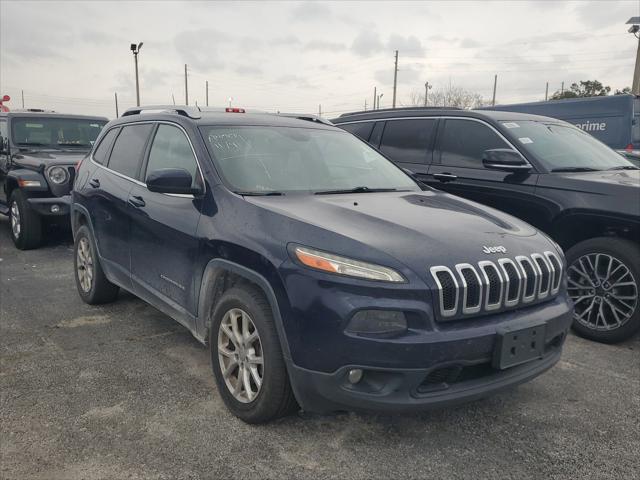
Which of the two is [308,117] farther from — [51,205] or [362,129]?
[51,205]

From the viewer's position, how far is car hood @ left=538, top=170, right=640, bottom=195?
13.7 ft

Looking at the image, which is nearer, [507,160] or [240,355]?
[240,355]

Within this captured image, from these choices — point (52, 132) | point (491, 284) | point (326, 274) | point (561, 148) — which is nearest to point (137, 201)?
point (326, 274)

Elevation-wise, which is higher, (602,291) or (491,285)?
(491,285)

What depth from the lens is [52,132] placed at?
316 inches

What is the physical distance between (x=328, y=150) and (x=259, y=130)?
20.4 inches

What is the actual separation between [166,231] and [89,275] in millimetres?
1802

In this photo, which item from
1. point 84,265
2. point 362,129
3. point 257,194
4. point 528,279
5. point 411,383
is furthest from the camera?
point 362,129

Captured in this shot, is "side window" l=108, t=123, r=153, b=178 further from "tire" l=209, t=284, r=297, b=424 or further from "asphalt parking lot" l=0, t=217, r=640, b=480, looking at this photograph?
"tire" l=209, t=284, r=297, b=424

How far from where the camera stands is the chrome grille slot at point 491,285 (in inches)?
101

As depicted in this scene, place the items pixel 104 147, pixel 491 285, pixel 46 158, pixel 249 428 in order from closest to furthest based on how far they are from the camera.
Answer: pixel 491 285 → pixel 249 428 → pixel 104 147 → pixel 46 158

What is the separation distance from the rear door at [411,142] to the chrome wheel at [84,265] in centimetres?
309

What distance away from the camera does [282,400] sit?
2.72m

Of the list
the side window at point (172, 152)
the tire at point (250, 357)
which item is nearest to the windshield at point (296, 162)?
the side window at point (172, 152)
